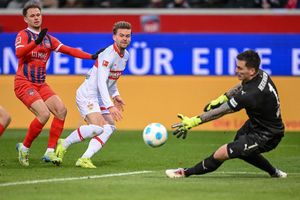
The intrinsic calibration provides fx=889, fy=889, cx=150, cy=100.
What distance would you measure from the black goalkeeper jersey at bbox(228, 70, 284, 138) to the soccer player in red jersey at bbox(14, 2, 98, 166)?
2939 mm

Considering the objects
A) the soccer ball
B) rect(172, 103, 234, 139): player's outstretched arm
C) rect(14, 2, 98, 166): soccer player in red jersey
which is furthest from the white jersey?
rect(172, 103, 234, 139): player's outstretched arm

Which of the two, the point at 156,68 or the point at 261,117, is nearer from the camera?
the point at 261,117

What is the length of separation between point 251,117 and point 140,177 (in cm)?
159

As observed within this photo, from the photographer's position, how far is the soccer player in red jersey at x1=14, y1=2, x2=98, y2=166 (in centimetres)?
1270

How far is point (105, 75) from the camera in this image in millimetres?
12531

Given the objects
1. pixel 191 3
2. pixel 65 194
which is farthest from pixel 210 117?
pixel 191 3

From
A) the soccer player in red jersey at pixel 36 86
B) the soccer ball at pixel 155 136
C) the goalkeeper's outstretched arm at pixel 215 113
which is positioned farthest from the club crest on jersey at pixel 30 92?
the goalkeeper's outstretched arm at pixel 215 113

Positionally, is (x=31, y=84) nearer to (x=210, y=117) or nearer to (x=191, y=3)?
(x=210, y=117)

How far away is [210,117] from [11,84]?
9853 mm

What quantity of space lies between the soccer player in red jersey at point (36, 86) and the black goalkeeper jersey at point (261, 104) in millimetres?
2939

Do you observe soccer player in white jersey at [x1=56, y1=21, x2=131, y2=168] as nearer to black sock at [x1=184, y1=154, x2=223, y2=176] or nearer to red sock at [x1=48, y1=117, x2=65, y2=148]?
red sock at [x1=48, y1=117, x2=65, y2=148]

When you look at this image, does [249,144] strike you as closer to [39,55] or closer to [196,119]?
[196,119]

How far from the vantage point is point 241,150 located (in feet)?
35.0

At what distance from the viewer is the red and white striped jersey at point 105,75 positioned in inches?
490
